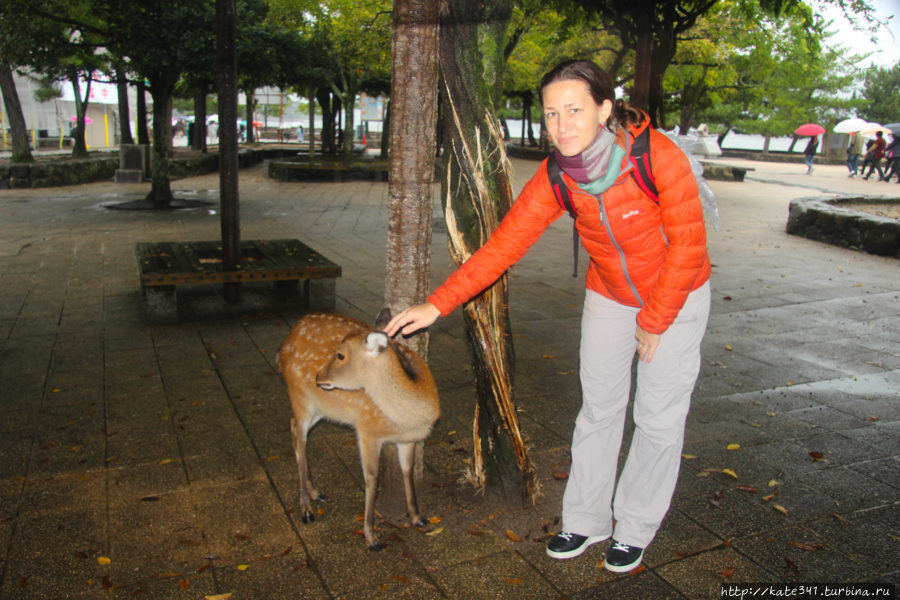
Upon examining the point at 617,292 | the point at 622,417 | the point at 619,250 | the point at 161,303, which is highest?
the point at 619,250

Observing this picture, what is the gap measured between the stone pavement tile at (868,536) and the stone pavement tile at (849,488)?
2.7 inches

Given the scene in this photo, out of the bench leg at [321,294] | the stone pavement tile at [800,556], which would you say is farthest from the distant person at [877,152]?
the stone pavement tile at [800,556]

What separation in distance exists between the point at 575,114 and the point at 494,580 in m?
1.89

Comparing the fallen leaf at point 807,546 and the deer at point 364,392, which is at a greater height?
the deer at point 364,392

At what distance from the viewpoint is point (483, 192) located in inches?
126

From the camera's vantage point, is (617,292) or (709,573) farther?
(709,573)

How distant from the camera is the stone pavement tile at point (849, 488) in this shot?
3.57 metres

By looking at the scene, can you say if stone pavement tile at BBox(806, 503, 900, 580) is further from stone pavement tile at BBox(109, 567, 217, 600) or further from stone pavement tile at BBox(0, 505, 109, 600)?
stone pavement tile at BBox(0, 505, 109, 600)

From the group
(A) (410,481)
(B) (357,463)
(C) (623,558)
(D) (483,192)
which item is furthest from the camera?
(B) (357,463)

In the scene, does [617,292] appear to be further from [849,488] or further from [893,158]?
[893,158]

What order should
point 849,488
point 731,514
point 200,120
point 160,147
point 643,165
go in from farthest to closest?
1. point 200,120
2. point 160,147
3. point 849,488
4. point 731,514
5. point 643,165

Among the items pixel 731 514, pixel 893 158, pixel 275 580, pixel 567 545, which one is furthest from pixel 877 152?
pixel 275 580

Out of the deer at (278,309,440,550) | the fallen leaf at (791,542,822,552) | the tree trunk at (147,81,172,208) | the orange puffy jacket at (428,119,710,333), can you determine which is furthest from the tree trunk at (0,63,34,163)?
the fallen leaf at (791,542,822,552)

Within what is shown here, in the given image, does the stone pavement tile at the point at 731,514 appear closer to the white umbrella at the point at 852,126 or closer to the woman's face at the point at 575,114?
the woman's face at the point at 575,114
